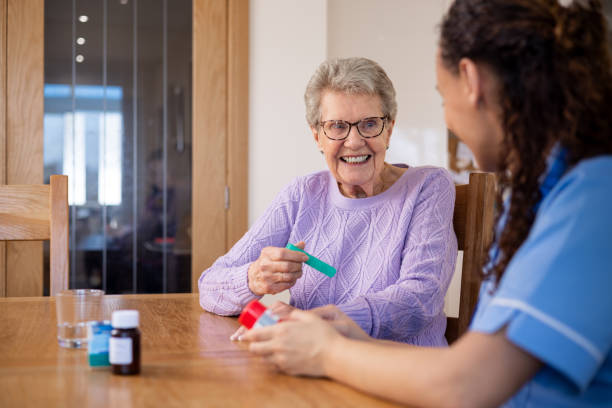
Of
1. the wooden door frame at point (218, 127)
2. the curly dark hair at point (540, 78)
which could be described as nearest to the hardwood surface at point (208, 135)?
the wooden door frame at point (218, 127)

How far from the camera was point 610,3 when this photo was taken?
8.92ft

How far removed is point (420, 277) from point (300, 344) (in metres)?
0.53

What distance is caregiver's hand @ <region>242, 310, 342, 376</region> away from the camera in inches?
33.1

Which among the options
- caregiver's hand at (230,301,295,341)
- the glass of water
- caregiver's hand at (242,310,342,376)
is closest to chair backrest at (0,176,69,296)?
the glass of water

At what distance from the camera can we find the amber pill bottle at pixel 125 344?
33.6 inches

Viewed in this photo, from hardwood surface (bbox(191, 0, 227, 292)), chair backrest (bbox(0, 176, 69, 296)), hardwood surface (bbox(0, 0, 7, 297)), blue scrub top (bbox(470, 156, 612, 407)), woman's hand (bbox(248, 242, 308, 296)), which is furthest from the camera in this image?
hardwood surface (bbox(191, 0, 227, 292))

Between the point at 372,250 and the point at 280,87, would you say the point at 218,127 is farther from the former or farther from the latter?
the point at 372,250

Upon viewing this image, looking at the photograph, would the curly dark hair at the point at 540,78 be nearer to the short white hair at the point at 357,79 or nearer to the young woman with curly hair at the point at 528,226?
the young woman with curly hair at the point at 528,226

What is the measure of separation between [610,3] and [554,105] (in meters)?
2.43

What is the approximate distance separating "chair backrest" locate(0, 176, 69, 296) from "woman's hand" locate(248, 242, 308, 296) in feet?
2.23

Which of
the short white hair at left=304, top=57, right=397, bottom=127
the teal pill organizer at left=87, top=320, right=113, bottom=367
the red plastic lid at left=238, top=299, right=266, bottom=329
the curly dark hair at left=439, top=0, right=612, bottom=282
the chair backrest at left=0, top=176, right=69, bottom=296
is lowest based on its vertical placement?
the teal pill organizer at left=87, top=320, right=113, bottom=367

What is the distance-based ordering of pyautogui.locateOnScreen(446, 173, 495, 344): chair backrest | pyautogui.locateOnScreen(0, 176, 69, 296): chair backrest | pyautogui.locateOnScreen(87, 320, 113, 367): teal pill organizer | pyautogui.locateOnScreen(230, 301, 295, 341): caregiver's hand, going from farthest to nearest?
pyautogui.locateOnScreen(0, 176, 69, 296): chair backrest < pyautogui.locateOnScreen(446, 173, 495, 344): chair backrest < pyautogui.locateOnScreen(230, 301, 295, 341): caregiver's hand < pyautogui.locateOnScreen(87, 320, 113, 367): teal pill organizer

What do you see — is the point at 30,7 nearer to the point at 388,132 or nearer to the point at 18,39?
the point at 18,39

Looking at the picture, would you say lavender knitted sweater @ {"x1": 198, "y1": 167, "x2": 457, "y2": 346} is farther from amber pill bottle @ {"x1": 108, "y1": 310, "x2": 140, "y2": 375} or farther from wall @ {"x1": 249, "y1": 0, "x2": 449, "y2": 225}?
wall @ {"x1": 249, "y1": 0, "x2": 449, "y2": 225}
